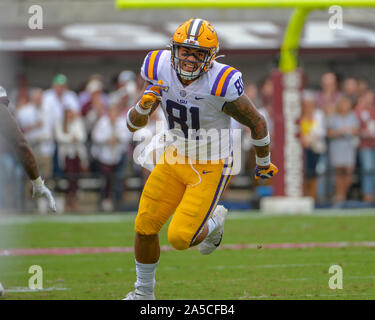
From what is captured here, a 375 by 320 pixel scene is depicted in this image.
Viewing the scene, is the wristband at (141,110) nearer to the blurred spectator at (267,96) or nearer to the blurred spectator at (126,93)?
the blurred spectator at (126,93)

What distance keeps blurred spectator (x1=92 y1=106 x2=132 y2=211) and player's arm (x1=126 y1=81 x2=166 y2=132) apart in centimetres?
619

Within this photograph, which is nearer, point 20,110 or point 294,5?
point 294,5

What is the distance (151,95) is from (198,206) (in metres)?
0.77

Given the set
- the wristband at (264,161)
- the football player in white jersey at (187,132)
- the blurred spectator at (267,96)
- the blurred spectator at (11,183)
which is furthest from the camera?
the blurred spectator at (267,96)

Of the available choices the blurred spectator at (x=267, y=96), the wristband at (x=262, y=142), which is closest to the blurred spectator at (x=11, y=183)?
the blurred spectator at (x=267, y=96)

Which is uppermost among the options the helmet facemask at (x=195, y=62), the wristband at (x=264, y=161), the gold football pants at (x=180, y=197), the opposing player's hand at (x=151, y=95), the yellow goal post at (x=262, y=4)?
the yellow goal post at (x=262, y=4)

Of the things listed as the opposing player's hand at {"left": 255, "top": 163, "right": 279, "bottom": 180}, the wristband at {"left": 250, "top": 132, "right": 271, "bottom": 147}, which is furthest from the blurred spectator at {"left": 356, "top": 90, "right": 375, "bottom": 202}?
the wristband at {"left": 250, "top": 132, "right": 271, "bottom": 147}

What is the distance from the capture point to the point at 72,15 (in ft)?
50.4

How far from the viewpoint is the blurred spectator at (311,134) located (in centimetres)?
1188
